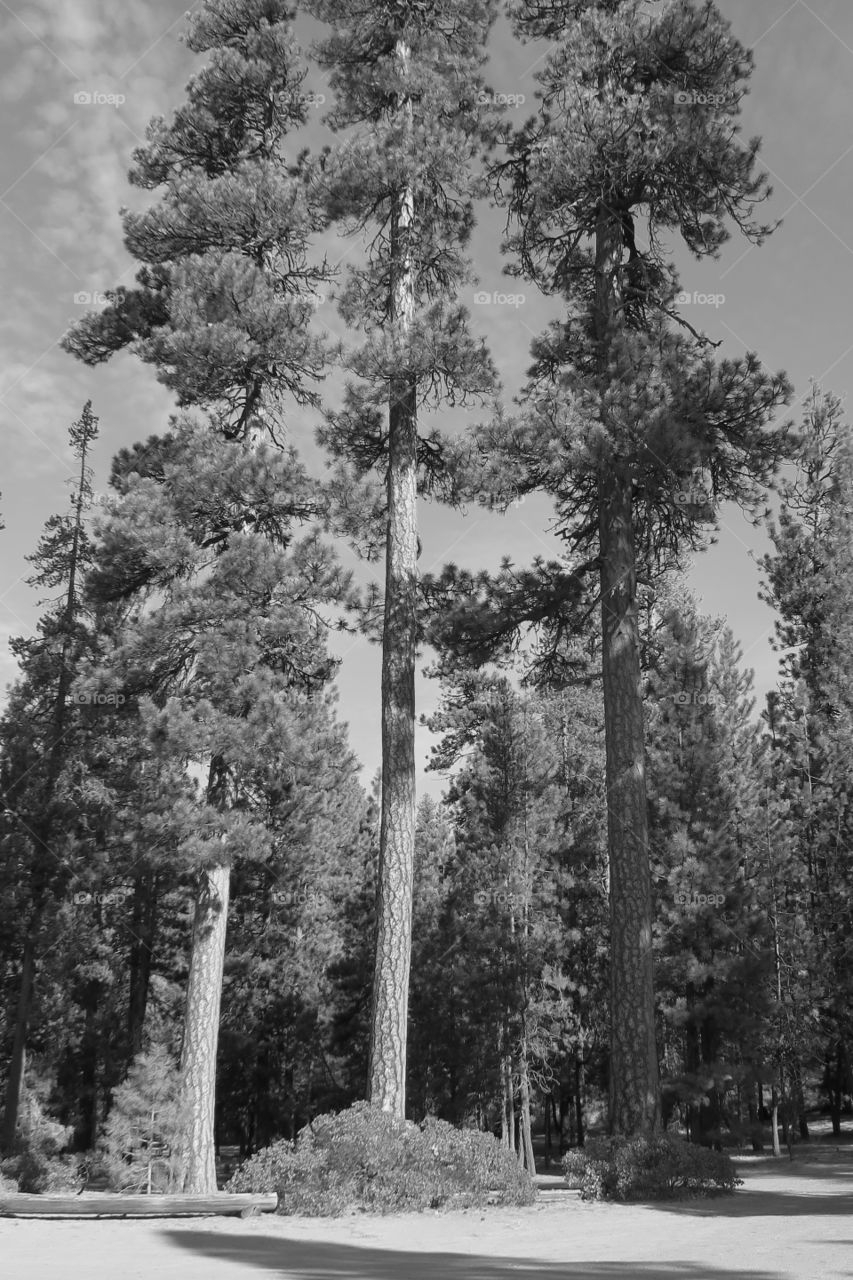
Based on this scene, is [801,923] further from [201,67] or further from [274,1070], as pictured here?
[201,67]

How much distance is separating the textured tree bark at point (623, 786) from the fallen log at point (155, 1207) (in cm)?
380

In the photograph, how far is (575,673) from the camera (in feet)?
44.3

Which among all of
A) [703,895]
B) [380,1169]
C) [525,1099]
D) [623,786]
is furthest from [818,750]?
[380,1169]

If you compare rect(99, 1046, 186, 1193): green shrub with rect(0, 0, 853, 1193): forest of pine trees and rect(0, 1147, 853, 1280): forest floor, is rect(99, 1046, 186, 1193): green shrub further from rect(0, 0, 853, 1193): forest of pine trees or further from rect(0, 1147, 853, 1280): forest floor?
rect(0, 1147, 853, 1280): forest floor

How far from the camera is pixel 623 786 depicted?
10.2 metres

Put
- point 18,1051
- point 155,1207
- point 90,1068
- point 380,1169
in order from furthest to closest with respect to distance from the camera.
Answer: point 90,1068, point 18,1051, point 155,1207, point 380,1169

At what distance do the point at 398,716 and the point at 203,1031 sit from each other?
5.02 metres

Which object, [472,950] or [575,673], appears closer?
[575,673]

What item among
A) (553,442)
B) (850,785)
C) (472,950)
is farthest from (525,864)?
(553,442)

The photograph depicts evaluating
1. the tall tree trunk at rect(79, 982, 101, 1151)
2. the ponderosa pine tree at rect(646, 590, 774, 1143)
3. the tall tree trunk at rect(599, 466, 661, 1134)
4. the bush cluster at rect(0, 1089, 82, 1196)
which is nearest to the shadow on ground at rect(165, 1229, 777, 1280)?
the tall tree trunk at rect(599, 466, 661, 1134)

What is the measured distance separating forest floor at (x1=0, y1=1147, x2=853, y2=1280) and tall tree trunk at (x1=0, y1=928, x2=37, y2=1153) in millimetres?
12344

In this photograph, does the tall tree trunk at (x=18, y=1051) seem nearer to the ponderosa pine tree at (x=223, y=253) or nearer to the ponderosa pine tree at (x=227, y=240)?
the ponderosa pine tree at (x=223, y=253)

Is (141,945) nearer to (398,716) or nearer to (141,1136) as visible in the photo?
(141,1136)

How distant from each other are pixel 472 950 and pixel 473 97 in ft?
62.9
